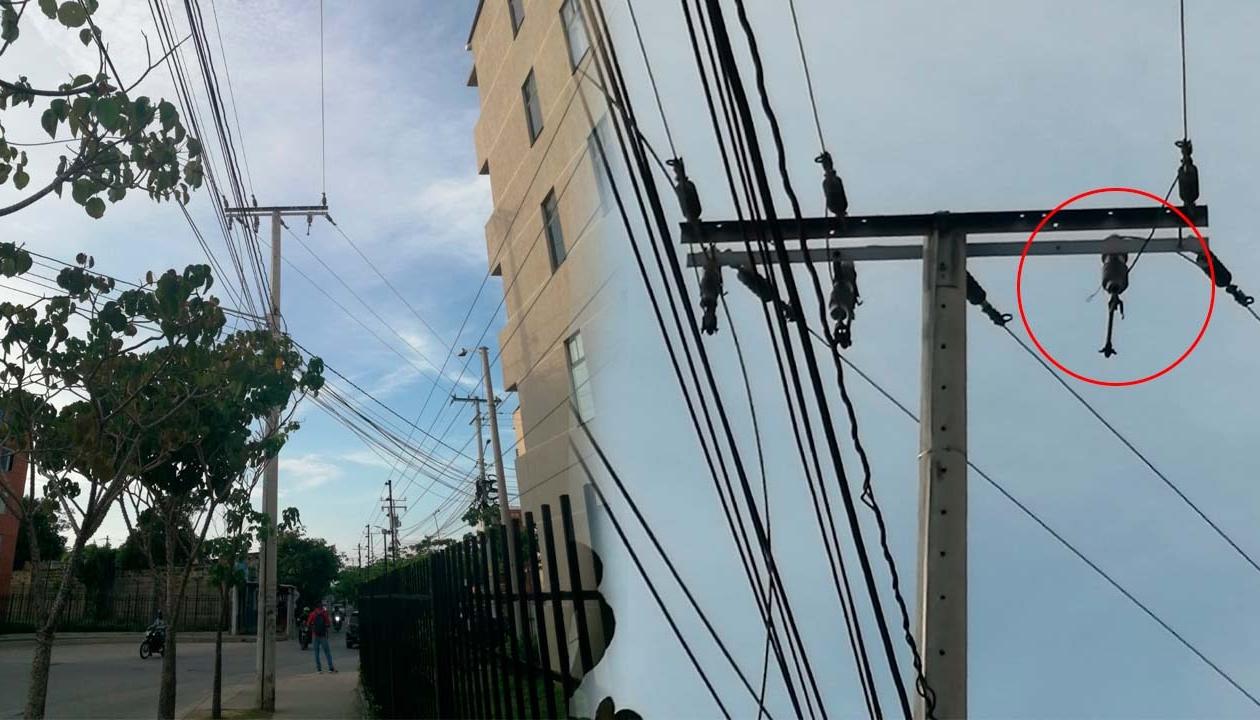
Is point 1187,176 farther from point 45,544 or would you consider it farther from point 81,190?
point 45,544

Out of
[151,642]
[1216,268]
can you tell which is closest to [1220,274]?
[1216,268]

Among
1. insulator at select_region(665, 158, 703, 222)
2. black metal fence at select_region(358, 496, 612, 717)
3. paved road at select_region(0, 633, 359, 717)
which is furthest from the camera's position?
paved road at select_region(0, 633, 359, 717)

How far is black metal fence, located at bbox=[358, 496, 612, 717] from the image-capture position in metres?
3.06

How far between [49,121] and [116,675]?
18214 mm

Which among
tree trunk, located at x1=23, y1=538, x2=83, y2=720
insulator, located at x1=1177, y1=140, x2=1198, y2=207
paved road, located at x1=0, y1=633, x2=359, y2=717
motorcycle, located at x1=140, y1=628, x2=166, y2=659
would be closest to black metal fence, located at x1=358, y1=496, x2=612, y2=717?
tree trunk, located at x1=23, y1=538, x2=83, y2=720

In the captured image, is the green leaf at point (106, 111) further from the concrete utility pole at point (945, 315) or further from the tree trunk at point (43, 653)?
the tree trunk at point (43, 653)

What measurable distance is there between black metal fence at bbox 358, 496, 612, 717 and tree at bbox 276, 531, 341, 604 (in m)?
61.2

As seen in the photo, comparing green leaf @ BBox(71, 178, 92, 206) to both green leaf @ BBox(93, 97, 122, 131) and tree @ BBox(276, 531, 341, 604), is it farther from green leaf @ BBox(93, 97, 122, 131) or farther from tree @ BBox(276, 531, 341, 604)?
tree @ BBox(276, 531, 341, 604)

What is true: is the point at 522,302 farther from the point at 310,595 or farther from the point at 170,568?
the point at 310,595

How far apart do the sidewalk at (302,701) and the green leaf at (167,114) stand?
914 centimetres

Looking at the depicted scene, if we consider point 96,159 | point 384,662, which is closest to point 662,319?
point 96,159

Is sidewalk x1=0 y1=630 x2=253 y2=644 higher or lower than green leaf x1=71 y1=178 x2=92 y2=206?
higher

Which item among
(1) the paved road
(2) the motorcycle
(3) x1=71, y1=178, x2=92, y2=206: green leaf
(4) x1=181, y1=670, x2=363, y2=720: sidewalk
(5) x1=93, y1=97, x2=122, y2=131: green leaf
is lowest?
(4) x1=181, y1=670, x2=363, y2=720: sidewalk

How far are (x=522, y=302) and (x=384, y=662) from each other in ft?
16.5
